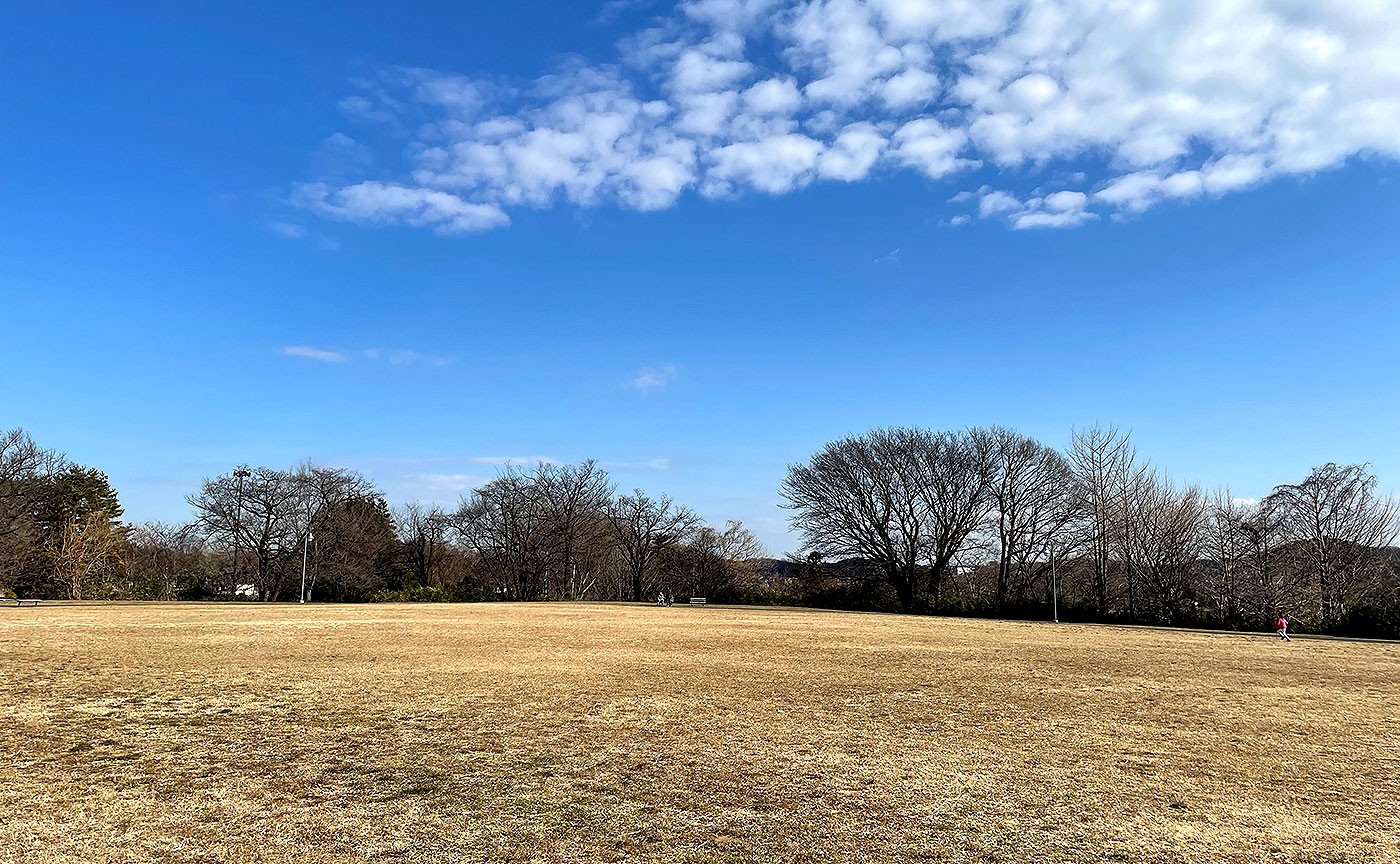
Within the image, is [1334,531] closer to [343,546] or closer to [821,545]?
[821,545]

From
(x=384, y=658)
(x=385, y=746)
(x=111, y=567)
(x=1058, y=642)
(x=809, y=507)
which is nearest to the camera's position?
(x=385, y=746)

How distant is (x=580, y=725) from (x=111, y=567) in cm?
4795

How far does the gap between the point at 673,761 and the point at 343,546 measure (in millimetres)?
44597

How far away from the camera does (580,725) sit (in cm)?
799

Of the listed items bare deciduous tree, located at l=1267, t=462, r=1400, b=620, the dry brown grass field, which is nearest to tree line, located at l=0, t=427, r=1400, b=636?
bare deciduous tree, located at l=1267, t=462, r=1400, b=620

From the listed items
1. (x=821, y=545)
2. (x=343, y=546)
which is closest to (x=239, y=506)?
(x=343, y=546)

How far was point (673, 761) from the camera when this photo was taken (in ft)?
21.7

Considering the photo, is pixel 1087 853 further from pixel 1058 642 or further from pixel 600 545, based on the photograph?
pixel 600 545

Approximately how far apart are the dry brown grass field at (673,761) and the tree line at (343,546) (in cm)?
3148

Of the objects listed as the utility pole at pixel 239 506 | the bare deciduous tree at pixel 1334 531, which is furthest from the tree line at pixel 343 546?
the bare deciduous tree at pixel 1334 531

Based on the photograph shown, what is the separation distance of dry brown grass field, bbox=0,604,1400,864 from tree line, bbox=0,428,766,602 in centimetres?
3148

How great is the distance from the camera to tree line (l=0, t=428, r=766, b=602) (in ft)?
139

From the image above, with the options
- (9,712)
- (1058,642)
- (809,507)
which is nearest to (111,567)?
(809,507)

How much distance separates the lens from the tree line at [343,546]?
42469 mm
